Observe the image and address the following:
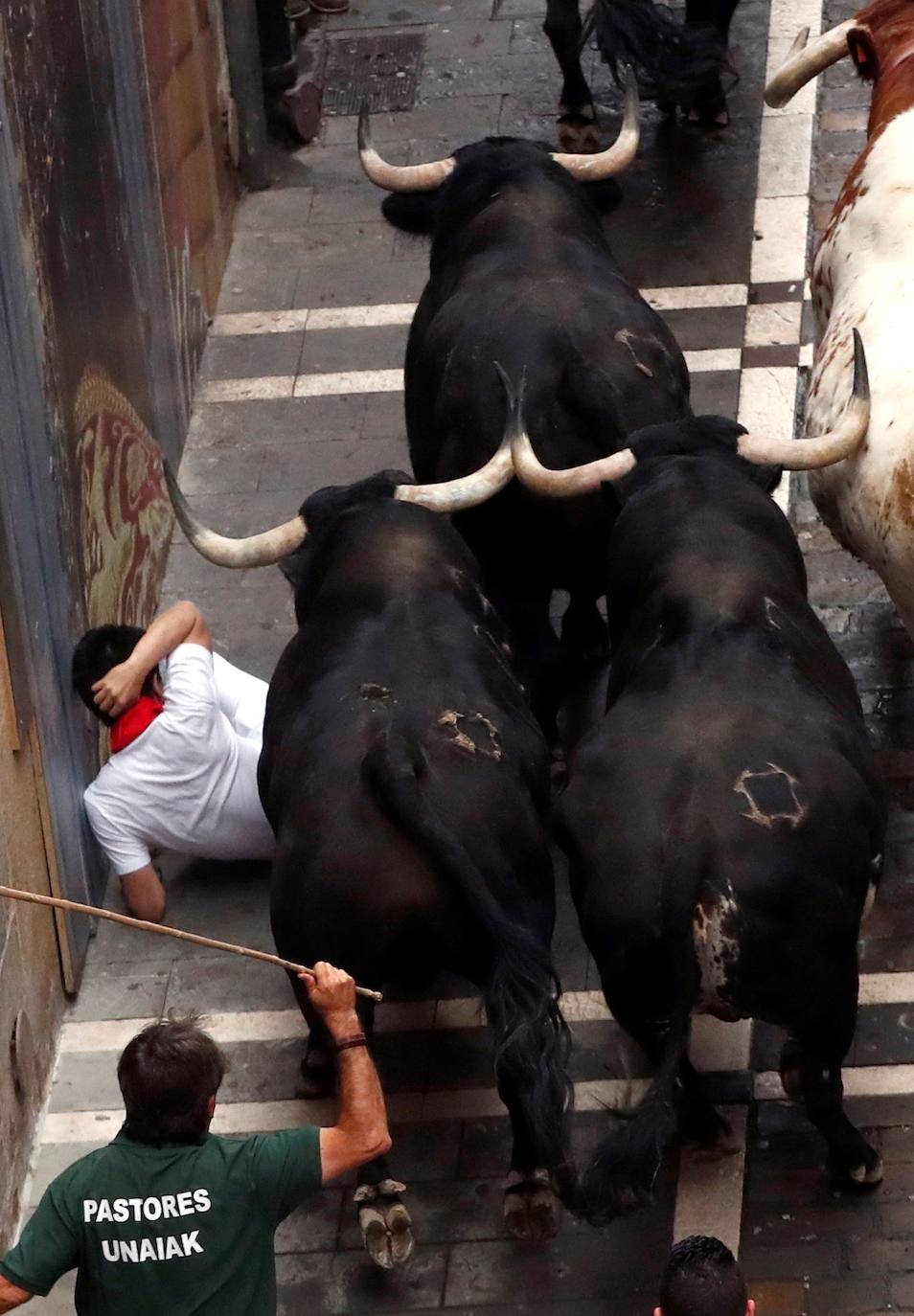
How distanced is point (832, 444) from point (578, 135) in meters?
5.42

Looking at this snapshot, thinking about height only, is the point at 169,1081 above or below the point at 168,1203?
above

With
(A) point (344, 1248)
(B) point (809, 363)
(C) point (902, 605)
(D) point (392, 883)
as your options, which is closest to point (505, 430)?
(C) point (902, 605)

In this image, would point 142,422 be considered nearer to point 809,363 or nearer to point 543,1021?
point 809,363

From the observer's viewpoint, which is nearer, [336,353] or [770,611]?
[770,611]

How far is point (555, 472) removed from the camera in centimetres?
700

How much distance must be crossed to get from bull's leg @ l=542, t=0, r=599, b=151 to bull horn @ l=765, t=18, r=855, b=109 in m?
2.70

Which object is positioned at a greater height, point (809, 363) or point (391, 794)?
point (391, 794)

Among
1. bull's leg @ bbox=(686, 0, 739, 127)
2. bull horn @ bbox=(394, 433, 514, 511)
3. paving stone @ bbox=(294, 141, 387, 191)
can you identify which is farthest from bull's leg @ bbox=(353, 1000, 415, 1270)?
bull's leg @ bbox=(686, 0, 739, 127)

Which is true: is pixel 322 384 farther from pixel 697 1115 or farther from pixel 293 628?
pixel 697 1115

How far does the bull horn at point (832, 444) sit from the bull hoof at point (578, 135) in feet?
17.1

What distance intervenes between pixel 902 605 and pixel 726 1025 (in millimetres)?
1380

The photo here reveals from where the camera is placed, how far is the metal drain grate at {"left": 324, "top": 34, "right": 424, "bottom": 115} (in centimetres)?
1248

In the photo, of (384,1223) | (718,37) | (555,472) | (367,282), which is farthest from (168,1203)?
(718,37)

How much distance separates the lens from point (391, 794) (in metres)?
5.78
